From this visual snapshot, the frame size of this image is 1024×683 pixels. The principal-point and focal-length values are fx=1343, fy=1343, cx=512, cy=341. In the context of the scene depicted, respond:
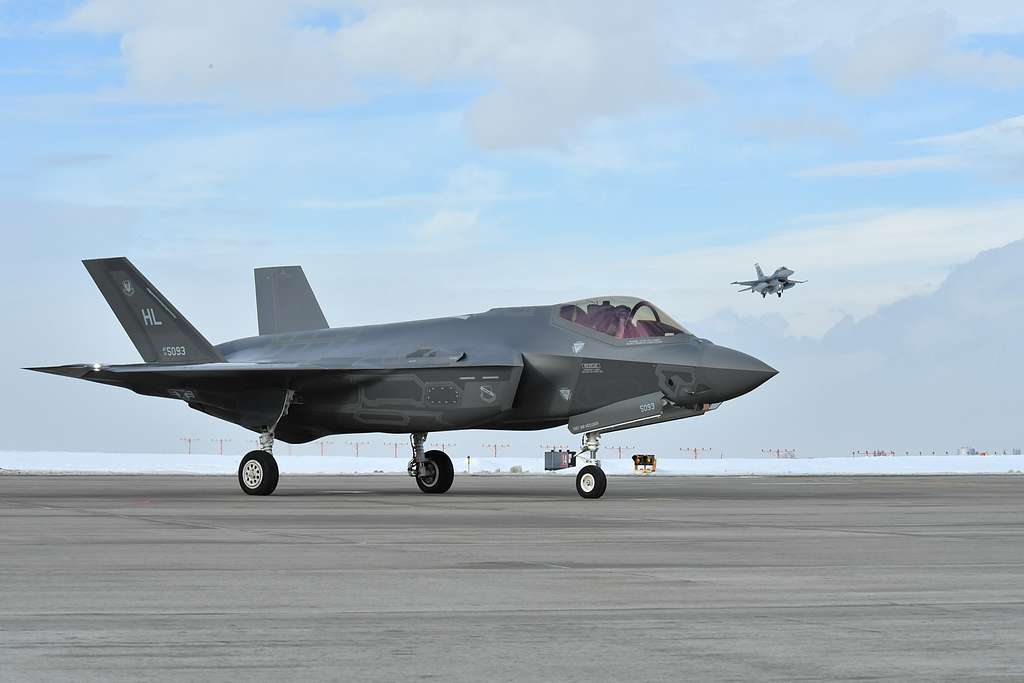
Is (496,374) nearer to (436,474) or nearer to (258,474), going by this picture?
(436,474)

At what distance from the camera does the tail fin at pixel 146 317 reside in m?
27.5

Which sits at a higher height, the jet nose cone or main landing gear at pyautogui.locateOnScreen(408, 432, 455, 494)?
the jet nose cone

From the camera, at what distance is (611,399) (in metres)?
23.3

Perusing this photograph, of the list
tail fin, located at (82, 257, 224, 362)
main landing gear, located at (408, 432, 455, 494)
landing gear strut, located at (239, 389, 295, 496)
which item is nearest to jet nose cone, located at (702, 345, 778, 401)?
main landing gear, located at (408, 432, 455, 494)

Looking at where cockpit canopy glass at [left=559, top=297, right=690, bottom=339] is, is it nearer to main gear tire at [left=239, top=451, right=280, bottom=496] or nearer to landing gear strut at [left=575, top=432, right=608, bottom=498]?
landing gear strut at [left=575, top=432, right=608, bottom=498]

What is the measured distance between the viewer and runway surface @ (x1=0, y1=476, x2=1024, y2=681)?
5.90m

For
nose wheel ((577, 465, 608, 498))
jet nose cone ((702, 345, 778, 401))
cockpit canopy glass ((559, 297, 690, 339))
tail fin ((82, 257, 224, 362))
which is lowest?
nose wheel ((577, 465, 608, 498))

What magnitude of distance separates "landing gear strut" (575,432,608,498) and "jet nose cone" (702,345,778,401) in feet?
7.77

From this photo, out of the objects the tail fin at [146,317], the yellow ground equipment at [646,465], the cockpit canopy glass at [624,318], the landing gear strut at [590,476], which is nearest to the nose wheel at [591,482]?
the landing gear strut at [590,476]

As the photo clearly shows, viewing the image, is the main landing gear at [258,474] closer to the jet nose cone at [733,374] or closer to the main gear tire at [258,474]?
the main gear tire at [258,474]

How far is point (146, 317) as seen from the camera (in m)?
28.0

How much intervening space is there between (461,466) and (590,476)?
31.6 m

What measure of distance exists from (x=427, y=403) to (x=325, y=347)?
11.5ft

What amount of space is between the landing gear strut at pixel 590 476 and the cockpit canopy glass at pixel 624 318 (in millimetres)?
2114
